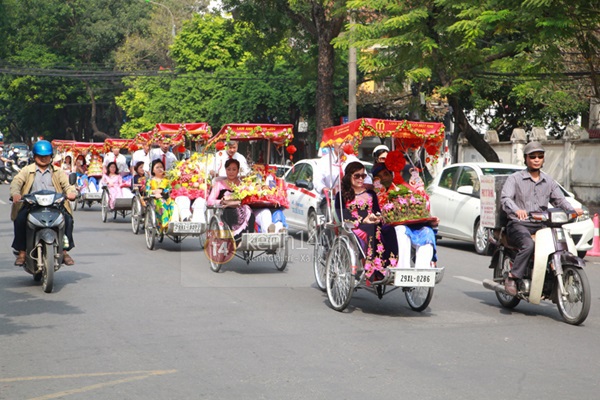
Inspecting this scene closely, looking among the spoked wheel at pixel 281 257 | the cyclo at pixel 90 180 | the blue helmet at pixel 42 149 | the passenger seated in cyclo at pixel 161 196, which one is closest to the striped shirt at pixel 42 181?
the blue helmet at pixel 42 149

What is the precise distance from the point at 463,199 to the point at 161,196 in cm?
549

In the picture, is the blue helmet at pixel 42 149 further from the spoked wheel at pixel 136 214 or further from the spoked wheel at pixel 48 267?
the spoked wheel at pixel 136 214

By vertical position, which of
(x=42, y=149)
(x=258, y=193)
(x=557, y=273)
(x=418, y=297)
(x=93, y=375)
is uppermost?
(x=42, y=149)

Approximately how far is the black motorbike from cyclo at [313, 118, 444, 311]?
10.1ft

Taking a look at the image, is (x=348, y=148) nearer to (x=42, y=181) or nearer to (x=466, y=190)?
(x=42, y=181)

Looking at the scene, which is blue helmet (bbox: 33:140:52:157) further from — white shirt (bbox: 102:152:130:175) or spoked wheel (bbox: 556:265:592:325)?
white shirt (bbox: 102:152:130:175)

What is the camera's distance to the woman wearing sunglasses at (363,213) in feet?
31.5

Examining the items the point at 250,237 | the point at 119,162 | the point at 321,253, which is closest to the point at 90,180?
the point at 119,162

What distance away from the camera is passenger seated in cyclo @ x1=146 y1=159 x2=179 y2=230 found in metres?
15.6

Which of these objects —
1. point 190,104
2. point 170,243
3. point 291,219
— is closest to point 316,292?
point 170,243

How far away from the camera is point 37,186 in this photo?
1145cm

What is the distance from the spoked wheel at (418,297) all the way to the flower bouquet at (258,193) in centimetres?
347

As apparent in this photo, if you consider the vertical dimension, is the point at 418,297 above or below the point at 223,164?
below

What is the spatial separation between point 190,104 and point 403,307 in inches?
1659
